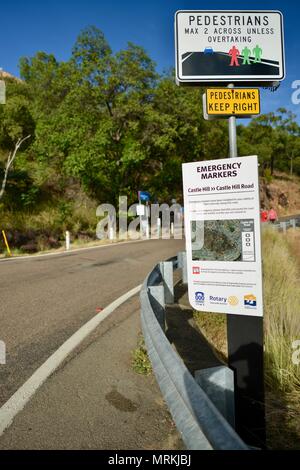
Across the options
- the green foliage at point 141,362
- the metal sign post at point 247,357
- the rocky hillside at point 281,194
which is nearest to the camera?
the metal sign post at point 247,357

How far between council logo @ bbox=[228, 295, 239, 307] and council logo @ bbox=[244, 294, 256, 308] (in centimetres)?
7

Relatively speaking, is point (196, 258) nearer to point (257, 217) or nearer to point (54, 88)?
point (257, 217)

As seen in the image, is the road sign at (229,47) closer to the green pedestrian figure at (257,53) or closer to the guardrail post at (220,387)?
the green pedestrian figure at (257,53)

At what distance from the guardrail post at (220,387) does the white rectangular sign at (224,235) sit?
87cm

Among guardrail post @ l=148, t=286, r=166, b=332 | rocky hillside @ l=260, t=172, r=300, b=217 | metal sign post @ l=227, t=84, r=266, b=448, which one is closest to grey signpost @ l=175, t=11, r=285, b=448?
metal sign post @ l=227, t=84, r=266, b=448

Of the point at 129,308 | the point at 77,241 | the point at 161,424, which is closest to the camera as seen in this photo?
the point at 161,424

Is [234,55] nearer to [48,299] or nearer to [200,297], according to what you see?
[200,297]

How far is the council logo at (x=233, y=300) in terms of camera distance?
2945mm

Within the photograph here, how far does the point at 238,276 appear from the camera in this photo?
2.94m

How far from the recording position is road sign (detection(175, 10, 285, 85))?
3393mm

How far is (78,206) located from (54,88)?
9.63m

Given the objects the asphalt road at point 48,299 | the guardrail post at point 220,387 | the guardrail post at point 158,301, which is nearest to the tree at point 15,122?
the asphalt road at point 48,299

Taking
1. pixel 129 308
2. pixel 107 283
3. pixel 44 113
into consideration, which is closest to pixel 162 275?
pixel 129 308

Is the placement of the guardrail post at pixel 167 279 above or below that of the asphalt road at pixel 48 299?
above
